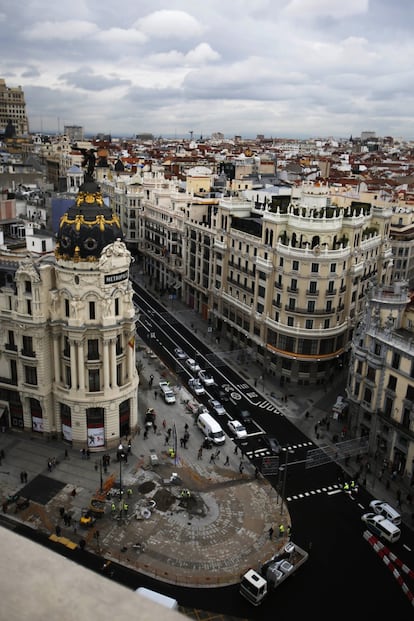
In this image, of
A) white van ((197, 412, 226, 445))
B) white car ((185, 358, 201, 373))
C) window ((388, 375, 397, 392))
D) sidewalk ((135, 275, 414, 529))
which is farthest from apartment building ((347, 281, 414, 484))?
white car ((185, 358, 201, 373))

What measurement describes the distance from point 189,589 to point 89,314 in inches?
1300

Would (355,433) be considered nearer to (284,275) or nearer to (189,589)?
(284,275)

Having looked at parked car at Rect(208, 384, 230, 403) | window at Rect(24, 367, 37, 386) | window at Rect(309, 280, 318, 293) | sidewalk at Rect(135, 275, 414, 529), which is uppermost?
window at Rect(309, 280, 318, 293)

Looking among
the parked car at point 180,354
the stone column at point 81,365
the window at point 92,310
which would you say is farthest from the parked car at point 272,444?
the window at point 92,310

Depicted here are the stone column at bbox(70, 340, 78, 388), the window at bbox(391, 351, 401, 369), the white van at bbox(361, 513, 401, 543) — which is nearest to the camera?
the white van at bbox(361, 513, 401, 543)

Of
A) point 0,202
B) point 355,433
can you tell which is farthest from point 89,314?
point 0,202

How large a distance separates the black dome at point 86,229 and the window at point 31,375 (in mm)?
15466

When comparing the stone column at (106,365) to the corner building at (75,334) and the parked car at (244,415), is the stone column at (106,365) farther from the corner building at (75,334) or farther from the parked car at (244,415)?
the parked car at (244,415)

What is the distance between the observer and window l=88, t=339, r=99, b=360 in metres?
67.5

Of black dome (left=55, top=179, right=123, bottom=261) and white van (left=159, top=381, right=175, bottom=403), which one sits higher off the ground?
black dome (left=55, top=179, right=123, bottom=261)

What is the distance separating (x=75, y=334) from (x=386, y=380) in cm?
3893

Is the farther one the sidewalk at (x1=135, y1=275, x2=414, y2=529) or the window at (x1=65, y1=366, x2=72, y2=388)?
the window at (x1=65, y1=366, x2=72, y2=388)

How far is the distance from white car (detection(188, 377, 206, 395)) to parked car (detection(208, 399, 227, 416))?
8.86 feet

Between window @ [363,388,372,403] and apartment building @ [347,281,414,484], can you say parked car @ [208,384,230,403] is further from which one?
window @ [363,388,372,403]
